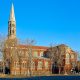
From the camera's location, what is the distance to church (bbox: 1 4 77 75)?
397 ft

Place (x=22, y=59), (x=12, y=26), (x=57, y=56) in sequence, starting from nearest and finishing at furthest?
1. (x=22, y=59)
2. (x=57, y=56)
3. (x=12, y=26)

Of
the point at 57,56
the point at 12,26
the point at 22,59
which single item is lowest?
the point at 22,59

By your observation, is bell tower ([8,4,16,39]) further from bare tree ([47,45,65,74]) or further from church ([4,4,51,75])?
bare tree ([47,45,65,74])

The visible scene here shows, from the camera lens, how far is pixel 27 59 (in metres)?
130

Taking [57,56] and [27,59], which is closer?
[27,59]

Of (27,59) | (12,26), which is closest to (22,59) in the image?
(27,59)

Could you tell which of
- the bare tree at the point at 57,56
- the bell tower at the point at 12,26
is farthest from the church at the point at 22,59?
the bare tree at the point at 57,56

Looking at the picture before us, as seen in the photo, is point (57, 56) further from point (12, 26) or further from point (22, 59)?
point (12, 26)

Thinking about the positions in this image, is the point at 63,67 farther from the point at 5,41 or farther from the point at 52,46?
the point at 5,41

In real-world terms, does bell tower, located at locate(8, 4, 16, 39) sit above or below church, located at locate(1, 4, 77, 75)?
above

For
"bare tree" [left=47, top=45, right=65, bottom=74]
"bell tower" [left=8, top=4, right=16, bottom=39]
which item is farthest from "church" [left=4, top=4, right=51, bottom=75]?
"bare tree" [left=47, top=45, right=65, bottom=74]

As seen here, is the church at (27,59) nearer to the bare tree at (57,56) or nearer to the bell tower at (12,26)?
the bell tower at (12,26)

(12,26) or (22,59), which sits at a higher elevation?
(12,26)

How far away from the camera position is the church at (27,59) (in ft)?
397
